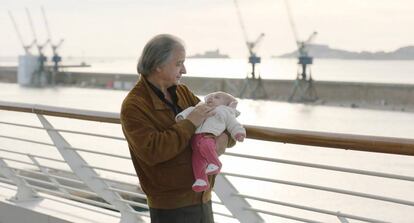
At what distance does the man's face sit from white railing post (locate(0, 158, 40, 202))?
1.51 m

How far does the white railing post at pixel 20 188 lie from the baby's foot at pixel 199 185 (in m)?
1.52

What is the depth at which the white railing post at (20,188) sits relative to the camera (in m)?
2.61

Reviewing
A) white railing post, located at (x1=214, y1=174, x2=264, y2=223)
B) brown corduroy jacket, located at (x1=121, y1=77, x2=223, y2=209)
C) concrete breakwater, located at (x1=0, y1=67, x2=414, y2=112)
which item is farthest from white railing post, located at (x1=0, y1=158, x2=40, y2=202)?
concrete breakwater, located at (x1=0, y1=67, x2=414, y2=112)

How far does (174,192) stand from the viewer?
1323 mm

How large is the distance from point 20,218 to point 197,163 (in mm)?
1502

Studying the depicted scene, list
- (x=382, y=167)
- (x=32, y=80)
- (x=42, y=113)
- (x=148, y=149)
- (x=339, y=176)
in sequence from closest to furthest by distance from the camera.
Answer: (x=148, y=149), (x=42, y=113), (x=339, y=176), (x=382, y=167), (x=32, y=80)

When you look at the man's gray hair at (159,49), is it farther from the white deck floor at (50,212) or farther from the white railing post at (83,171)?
the white deck floor at (50,212)

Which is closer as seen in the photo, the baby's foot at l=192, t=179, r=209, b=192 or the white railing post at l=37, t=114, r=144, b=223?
the baby's foot at l=192, t=179, r=209, b=192

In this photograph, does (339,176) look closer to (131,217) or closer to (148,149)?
(131,217)

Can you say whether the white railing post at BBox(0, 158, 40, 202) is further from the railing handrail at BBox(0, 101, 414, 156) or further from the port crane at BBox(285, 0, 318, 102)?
the port crane at BBox(285, 0, 318, 102)

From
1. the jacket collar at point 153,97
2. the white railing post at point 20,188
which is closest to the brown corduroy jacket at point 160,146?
the jacket collar at point 153,97

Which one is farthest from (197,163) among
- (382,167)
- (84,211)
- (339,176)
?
(382,167)

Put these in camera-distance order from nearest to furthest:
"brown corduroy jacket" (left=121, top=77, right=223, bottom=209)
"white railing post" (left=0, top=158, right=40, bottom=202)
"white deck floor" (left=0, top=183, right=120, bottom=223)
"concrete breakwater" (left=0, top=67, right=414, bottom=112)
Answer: "brown corduroy jacket" (left=121, top=77, right=223, bottom=209) < "white deck floor" (left=0, top=183, right=120, bottom=223) < "white railing post" (left=0, top=158, right=40, bottom=202) < "concrete breakwater" (left=0, top=67, right=414, bottom=112)

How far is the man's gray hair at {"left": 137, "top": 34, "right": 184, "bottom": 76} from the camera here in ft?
4.13
